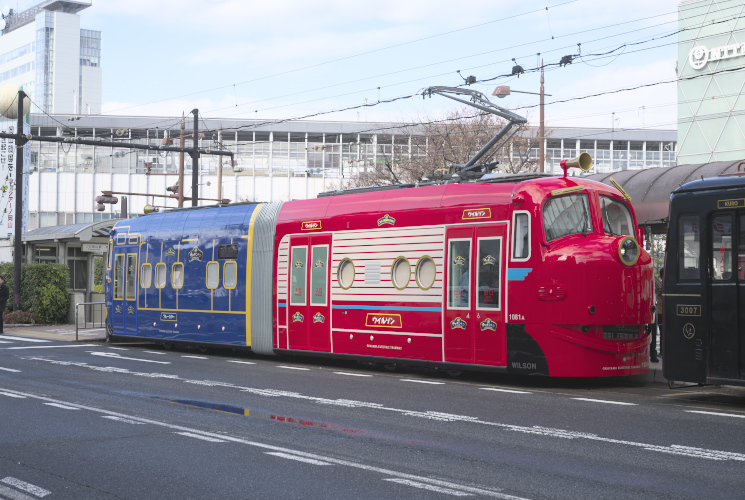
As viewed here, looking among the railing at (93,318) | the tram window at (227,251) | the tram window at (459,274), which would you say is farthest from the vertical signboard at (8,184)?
the tram window at (459,274)

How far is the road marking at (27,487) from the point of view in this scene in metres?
7.31

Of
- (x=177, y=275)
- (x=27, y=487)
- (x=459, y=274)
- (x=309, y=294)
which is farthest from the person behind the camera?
(x=177, y=275)

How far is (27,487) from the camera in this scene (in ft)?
24.7

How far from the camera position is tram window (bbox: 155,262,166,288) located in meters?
22.9

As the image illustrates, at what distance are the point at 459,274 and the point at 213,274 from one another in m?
7.70

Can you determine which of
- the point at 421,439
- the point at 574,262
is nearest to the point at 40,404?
the point at 421,439

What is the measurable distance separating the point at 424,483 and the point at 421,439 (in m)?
2.13

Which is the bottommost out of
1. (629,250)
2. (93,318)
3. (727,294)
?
(93,318)

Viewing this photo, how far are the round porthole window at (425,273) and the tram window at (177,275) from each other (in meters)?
7.98

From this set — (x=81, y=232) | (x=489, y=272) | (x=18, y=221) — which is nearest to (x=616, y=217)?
(x=489, y=272)

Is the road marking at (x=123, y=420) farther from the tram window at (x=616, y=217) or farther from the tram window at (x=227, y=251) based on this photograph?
the tram window at (x=227, y=251)

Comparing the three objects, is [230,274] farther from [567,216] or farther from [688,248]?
[688,248]

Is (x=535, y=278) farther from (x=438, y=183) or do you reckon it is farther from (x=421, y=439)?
(x=421, y=439)

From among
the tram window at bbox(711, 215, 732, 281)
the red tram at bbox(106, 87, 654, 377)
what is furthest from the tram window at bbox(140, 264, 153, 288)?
the tram window at bbox(711, 215, 732, 281)
